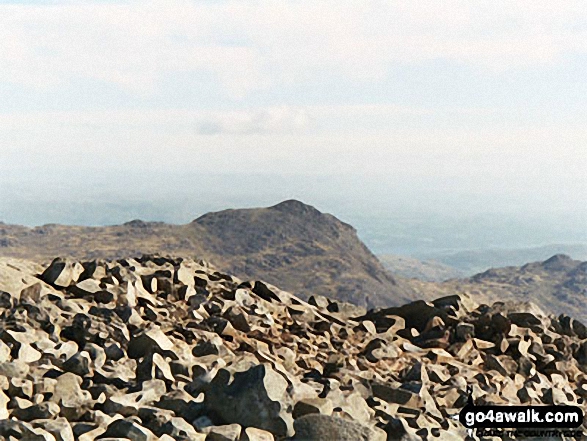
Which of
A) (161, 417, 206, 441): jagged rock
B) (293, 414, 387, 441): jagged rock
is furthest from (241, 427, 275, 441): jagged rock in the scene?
(161, 417, 206, 441): jagged rock

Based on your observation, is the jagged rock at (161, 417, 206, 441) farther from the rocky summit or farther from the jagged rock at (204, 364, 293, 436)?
the jagged rock at (204, 364, 293, 436)

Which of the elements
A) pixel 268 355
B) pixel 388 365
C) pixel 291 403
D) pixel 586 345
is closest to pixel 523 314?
pixel 586 345

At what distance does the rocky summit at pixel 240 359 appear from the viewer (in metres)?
16.9

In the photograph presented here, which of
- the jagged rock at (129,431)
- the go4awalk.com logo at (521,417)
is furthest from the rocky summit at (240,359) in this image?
the go4awalk.com logo at (521,417)

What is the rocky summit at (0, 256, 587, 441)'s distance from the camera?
16.9 meters

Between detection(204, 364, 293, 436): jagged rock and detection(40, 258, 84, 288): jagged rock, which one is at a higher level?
detection(40, 258, 84, 288): jagged rock

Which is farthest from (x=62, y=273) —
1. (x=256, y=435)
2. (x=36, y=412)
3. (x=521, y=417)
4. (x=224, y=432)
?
(x=521, y=417)

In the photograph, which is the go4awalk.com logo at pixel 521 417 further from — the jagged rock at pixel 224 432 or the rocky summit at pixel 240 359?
the jagged rock at pixel 224 432

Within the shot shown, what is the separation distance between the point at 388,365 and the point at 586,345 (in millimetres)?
9166

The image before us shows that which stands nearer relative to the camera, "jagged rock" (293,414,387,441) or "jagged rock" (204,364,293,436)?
"jagged rock" (293,414,387,441)

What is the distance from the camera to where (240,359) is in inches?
830

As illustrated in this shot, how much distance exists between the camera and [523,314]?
101ft

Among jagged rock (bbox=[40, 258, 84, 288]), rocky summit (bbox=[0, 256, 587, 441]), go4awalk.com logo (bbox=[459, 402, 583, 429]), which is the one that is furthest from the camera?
jagged rock (bbox=[40, 258, 84, 288])

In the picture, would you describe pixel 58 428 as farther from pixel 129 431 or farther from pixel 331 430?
pixel 331 430
